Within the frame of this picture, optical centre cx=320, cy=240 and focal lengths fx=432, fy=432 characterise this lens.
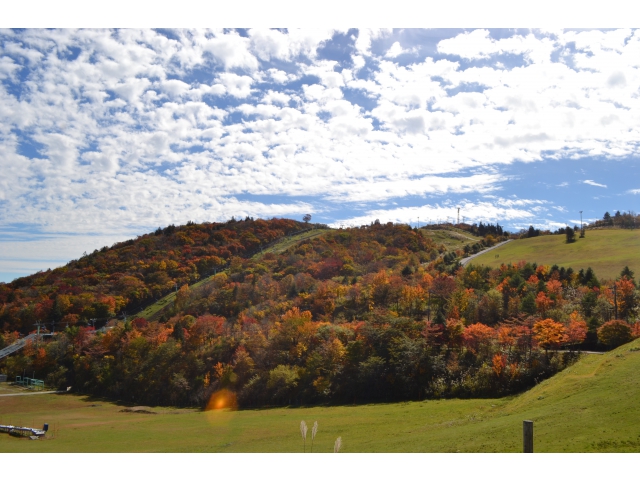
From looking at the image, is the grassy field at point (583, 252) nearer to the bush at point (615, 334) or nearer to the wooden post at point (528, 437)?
the bush at point (615, 334)

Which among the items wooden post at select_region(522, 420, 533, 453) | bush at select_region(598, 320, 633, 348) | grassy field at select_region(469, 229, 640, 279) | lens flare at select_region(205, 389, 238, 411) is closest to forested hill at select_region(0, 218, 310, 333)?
lens flare at select_region(205, 389, 238, 411)

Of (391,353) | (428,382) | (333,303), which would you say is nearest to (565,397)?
(428,382)

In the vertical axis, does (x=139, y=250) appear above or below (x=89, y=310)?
above

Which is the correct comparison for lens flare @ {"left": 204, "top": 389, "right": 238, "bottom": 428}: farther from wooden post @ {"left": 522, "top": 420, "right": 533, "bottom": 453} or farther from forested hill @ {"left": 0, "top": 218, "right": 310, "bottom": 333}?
forested hill @ {"left": 0, "top": 218, "right": 310, "bottom": 333}

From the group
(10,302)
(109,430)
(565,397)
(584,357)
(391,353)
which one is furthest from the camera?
(10,302)

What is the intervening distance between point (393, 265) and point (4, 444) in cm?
10935

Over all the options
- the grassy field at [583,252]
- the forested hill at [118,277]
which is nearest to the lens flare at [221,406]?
the forested hill at [118,277]

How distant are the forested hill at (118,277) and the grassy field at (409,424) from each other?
56839 mm

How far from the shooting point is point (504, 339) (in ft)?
205

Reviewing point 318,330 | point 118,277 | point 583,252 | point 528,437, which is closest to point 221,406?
point 318,330

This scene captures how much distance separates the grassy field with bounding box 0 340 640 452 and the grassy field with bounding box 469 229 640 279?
3037 inches

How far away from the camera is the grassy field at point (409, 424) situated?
29.3 meters

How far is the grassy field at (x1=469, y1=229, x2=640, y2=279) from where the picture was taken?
117 metres

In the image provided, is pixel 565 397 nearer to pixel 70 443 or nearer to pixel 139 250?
pixel 70 443
